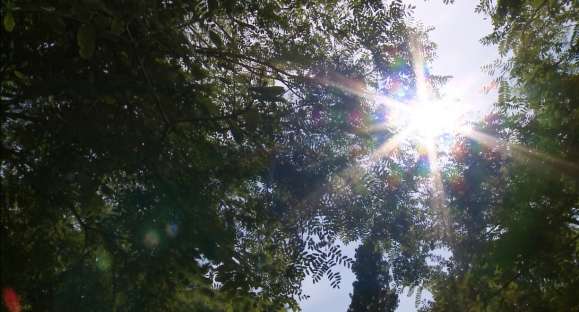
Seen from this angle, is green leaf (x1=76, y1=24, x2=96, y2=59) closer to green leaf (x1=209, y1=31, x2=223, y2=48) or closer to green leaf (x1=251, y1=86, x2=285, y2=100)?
green leaf (x1=251, y1=86, x2=285, y2=100)

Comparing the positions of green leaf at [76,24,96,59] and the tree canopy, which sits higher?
the tree canopy

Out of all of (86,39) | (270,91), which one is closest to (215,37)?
(270,91)

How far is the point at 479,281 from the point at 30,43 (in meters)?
5.56

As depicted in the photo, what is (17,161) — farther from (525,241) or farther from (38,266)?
(525,241)

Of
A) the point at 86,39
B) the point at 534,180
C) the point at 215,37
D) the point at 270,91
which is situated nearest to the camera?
the point at 86,39

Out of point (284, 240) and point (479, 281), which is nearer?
point (479, 281)

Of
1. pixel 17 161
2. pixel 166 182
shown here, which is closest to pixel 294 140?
pixel 166 182

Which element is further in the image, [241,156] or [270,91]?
[241,156]

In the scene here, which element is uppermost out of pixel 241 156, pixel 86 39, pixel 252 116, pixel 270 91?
pixel 241 156

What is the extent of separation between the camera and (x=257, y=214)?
5.38 metres

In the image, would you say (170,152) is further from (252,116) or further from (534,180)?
(534,180)

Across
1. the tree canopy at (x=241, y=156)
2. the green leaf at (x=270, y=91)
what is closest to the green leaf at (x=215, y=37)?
the tree canopy at (x=241, y=156)

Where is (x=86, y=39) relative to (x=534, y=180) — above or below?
below

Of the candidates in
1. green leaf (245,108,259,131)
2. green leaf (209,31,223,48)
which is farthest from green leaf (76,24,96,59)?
green leaf (209,31,223,48)
